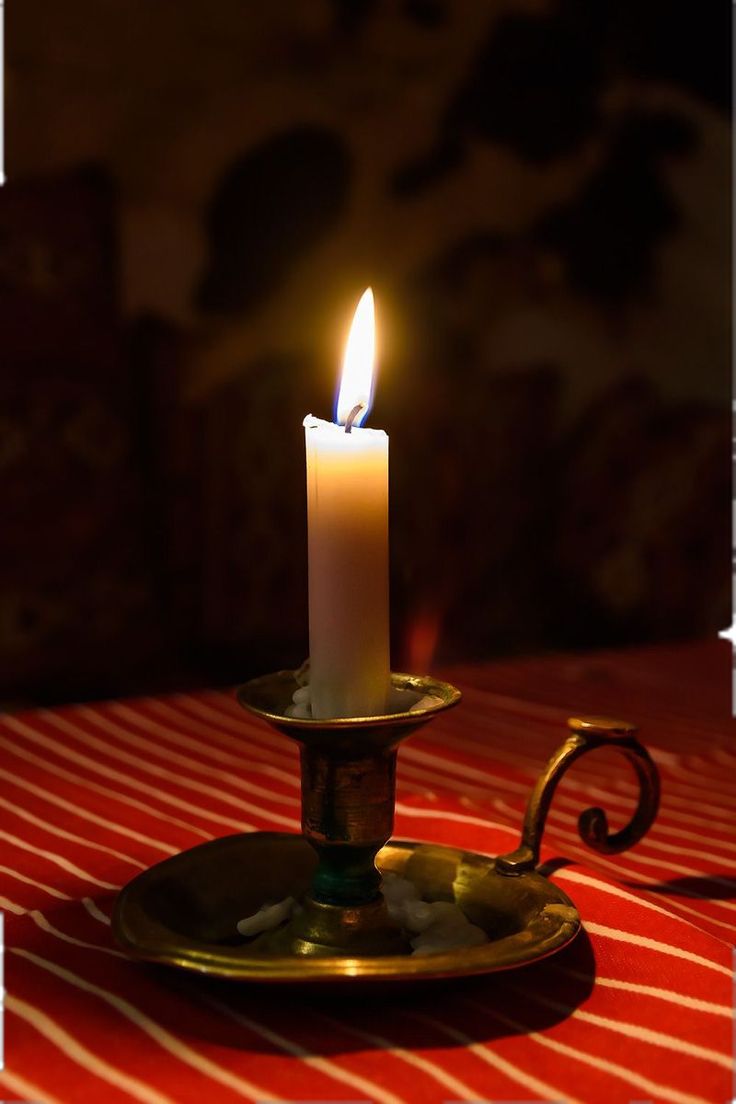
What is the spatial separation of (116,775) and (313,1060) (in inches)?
22.6

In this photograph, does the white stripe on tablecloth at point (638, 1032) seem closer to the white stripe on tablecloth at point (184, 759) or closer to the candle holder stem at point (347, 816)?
the candle holder stem at point (347, 816)

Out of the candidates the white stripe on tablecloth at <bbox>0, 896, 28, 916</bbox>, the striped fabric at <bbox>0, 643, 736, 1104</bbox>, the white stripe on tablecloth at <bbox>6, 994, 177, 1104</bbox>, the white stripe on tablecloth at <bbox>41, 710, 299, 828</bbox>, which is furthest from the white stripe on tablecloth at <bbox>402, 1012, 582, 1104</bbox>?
the white stripe on tablecloth at <bbox>41, 710, 299, 828</bbox>

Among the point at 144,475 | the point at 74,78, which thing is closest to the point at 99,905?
the point at 144,475

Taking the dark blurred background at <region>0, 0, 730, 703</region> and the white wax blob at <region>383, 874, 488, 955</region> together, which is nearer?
the white wax blob at <region>383, 874, 488, 955</region>

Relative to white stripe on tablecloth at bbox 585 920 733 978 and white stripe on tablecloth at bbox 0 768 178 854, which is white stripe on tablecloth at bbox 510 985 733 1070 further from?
white stripe on tablecloth at bbox 0 768 178 854

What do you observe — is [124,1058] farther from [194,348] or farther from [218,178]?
[218,178]

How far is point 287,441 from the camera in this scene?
1.90 m

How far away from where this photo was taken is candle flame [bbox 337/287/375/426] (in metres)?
0.65

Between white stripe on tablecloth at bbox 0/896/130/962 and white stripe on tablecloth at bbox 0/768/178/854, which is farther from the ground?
white stripe on tablecloth at bbox 0/896/130/962

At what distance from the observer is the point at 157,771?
1.12 m

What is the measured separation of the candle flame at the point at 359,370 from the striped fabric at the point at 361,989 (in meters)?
0.28

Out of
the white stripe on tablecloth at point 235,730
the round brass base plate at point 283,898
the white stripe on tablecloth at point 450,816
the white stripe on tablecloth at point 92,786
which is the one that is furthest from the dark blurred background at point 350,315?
the round brass base plate at point 283,898

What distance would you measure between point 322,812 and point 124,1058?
145mm

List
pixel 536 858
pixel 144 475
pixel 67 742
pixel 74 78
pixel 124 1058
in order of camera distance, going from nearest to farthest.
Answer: pixel 124 1058 → pixel 536 858 → pixel 67 742 → pixel 74 78 → pixel 144 475
